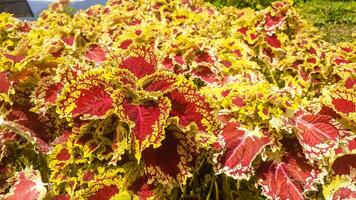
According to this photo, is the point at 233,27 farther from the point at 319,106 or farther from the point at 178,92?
the point at 178,92

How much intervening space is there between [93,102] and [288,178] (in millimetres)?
693

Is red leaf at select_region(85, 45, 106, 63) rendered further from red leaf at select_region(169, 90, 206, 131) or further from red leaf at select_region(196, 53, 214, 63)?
red leaf at select_region(169, 90, 206, 131)

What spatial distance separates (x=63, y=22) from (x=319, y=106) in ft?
8.93

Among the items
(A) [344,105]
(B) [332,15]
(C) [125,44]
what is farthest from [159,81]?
(B) [332,15]

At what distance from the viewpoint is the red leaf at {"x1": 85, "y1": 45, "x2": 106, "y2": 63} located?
8.75 ft

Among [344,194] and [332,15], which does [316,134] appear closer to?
[344,194]

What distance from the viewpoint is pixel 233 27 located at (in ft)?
12.3

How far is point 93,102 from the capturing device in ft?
4.96

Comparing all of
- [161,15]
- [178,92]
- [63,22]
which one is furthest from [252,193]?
[63,22]

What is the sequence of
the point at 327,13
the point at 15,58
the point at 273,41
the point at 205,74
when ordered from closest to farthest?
the point at 15,58
the point at 205,74
the point at 273,41
the point at 327,13

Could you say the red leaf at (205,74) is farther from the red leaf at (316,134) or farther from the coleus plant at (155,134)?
the red leaf at (316,134)

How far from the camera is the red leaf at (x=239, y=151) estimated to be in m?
1.63

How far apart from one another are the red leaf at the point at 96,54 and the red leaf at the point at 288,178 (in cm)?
123

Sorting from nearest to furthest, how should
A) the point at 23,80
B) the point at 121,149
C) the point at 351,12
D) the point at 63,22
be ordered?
the point at 121,149
the point at 23,80
the point at 63,22
the point at 351,12
